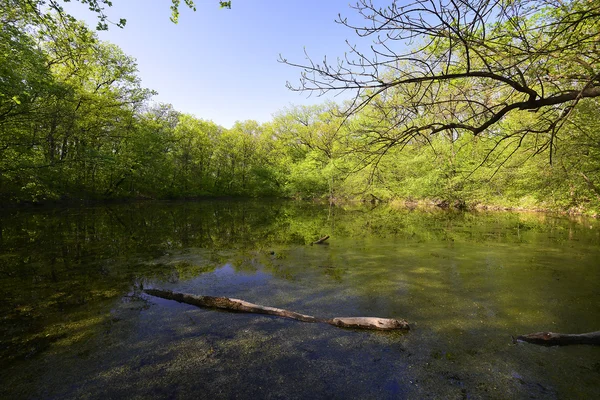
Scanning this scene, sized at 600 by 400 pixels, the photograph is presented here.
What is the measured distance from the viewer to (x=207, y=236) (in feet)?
33.9

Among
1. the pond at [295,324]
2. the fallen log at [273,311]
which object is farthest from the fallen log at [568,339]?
the fallen log at [273,311]

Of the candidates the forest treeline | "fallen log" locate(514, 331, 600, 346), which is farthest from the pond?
the forest treeline

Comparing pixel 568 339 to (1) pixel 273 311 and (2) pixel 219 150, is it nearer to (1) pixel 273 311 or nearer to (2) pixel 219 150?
(1) pixel 273 311

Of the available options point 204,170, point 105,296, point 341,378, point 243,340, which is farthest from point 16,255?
point 204,170

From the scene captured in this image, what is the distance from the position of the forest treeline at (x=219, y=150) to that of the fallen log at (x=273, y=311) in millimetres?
1863

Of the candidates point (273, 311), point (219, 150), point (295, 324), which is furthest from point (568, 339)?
point (219, 150)

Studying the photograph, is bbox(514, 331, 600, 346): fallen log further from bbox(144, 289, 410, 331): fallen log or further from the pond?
bbox(144, 289, 410, 331): fallen log

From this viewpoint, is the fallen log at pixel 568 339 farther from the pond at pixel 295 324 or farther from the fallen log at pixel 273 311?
the fallen log at pixel 273 311

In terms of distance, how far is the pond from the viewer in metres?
2.66

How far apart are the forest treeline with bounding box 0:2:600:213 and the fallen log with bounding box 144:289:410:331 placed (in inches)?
73.3

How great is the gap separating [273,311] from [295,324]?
39cm

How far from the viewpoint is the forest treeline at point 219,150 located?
7.42 metres

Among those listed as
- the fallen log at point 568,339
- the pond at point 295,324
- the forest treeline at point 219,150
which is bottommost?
the pond at point 295,324

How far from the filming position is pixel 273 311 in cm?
400
